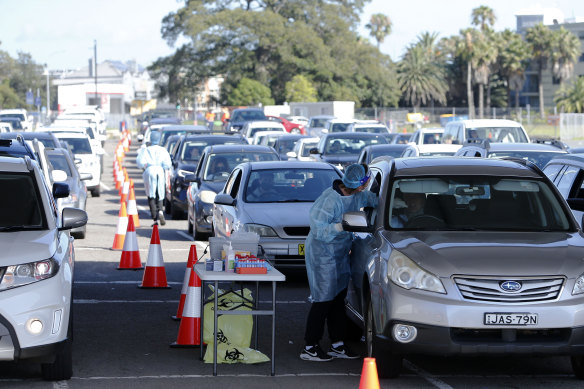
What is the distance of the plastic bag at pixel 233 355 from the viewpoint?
8.88 metres

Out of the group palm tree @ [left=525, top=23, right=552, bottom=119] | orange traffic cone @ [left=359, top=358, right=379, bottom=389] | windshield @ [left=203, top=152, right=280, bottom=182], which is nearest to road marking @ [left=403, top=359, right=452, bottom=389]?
orange traffic cone @ [left=359, top=358, right=379, bottom=389]

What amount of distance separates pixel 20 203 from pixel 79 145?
21766 millimetres

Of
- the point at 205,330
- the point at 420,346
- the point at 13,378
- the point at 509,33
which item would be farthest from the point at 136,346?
the point at 509,33

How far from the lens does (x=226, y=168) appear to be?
65.3ft

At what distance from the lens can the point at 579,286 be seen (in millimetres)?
7840

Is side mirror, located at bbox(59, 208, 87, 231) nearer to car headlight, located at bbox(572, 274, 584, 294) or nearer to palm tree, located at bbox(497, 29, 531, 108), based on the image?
car headlight, located at bbox(572, 274, 584, 294)

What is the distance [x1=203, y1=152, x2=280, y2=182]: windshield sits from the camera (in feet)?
64.5

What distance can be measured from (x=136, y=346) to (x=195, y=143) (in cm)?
1536

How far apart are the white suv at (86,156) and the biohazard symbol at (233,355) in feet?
65.1

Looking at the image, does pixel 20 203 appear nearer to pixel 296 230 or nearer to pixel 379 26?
pixel 296 230

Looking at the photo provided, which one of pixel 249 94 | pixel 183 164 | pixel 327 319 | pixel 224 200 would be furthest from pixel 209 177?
pixel 249 94

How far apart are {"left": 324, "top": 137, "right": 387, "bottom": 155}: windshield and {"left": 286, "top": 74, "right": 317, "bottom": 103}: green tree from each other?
2622 inches

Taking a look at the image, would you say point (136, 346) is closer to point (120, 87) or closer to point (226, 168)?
point (226, 168)

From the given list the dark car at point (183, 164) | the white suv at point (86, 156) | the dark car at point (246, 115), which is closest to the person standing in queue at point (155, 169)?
the dark car at point (183, 164)
